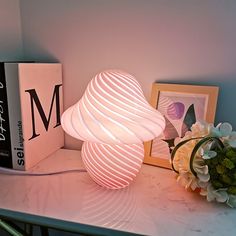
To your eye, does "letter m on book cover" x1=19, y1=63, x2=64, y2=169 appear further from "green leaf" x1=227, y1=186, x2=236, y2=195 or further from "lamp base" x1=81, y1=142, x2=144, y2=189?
"green leaf" x1=227, y1=186, x2=236, y2=195

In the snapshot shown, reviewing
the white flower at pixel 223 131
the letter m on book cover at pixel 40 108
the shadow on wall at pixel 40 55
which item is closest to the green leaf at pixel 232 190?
the white flower at pixel 223 131

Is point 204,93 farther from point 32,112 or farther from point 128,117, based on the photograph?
point 32,112

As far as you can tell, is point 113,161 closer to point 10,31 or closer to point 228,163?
point 228,163

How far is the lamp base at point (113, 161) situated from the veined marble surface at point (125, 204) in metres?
0.04

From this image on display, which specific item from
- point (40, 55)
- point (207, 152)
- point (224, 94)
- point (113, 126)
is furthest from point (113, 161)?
point (40, 55)

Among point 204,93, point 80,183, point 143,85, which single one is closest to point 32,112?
point 80,183

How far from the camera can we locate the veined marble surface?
55 cm

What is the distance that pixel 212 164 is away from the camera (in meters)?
0.61

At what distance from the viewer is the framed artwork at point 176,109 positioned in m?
0.76

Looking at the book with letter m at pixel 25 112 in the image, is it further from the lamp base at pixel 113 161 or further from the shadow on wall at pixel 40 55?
the lamp base at pixel 113 161

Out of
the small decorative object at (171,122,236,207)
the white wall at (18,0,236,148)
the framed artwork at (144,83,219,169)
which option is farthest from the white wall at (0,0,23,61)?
the small decorative object at (171,122,236,207)

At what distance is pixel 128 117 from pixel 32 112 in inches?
13.1

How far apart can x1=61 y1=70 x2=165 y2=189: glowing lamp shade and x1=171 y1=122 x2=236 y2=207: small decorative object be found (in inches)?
4.0

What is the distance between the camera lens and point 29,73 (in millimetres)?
757
